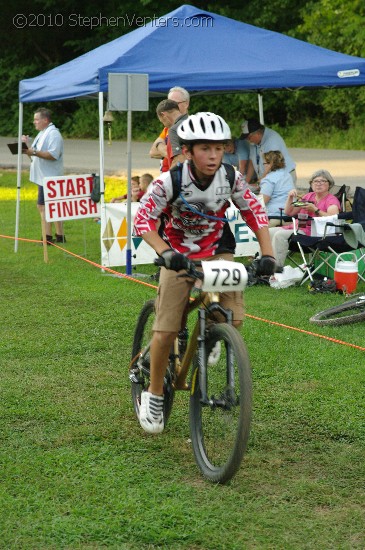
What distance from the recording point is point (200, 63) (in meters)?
12.1

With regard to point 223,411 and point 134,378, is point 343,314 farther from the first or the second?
point 223,411

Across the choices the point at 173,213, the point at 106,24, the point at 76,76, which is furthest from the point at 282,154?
the point at 106,24

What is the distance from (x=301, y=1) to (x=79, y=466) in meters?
32.2

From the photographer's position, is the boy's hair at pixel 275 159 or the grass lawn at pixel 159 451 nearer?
the grass lawn at pixel 159 451

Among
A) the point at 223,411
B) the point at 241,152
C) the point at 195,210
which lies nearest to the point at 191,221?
the point at 195,210

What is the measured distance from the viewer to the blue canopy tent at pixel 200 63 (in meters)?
11.6

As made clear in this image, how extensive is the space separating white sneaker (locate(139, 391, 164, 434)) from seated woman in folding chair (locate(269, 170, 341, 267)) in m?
5.43

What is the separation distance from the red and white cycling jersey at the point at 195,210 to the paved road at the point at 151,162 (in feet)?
48.8

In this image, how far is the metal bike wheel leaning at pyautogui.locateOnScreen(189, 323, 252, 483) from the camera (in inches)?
174

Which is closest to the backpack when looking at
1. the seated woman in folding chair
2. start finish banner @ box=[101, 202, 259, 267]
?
the seated woman in folding chair

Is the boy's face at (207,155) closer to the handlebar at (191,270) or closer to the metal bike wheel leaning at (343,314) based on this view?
the handlebar at (191,270)

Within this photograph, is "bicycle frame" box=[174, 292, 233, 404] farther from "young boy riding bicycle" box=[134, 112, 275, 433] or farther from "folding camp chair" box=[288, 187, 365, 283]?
"folding camp chair" box=[288, 187, 365, 283]

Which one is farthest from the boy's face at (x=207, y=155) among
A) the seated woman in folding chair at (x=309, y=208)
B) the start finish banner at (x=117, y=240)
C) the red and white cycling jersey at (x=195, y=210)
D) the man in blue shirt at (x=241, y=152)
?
the man in blue shirt at (x=241, y=152)

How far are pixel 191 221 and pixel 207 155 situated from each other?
39cm
